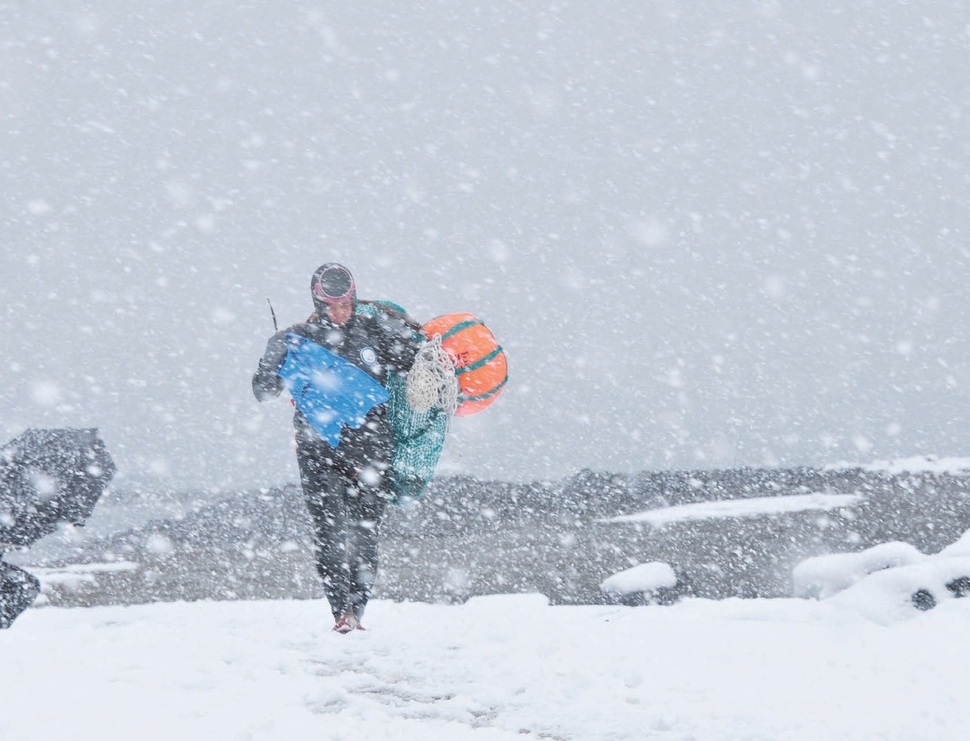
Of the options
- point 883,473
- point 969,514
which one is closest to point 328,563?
point 969,514

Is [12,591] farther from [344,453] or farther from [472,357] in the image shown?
[472,357]

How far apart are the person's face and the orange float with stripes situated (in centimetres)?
49

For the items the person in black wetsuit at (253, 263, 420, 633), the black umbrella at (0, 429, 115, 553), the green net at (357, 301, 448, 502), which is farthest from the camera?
the green net at (357, 301, 448, 502)

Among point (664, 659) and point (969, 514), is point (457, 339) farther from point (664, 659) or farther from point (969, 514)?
point (969, 514)

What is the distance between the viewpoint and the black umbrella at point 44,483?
4426mm

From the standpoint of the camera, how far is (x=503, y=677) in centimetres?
381

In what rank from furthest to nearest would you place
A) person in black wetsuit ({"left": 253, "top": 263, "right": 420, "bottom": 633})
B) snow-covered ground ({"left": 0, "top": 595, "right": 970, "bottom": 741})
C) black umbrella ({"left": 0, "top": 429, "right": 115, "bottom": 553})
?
person in black wetsuit ({"left": 253, "top": 263, "right": 420, "bottom": 633}) < black umbrella ({"left": 0, "top": 429, "right": 115, "bottom": 553}) < snow-covered ground ({"left": 0, "top": 595, "right": 970, "bottom": 741})

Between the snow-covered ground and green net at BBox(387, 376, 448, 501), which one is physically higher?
green net at BBox(387, 376, 448, 501)

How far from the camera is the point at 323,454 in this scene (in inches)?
197

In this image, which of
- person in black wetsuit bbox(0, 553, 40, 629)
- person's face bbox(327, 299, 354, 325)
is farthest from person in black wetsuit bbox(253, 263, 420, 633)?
person in black wetsuit bbox(0, 553, 40, 629)

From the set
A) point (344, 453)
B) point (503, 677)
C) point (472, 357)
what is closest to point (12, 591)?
point (344, 453)

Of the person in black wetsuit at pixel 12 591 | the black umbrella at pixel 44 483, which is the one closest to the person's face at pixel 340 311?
the black umbrella at pixel 44 483

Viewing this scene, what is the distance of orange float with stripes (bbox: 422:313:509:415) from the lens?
5234 millimetres

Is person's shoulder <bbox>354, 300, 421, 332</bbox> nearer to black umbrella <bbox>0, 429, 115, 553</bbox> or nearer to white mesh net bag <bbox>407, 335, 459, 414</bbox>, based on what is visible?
white mesh net bag <bbox>407, 335, 459, 414</bbox>
